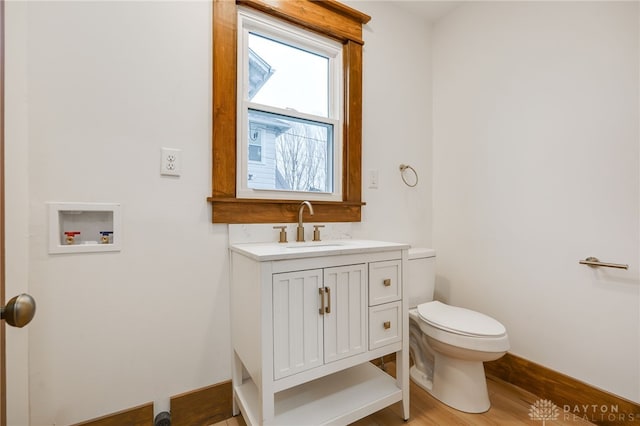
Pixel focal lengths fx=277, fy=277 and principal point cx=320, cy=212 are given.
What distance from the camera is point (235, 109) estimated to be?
140cm

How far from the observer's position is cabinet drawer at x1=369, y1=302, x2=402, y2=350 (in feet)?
4.19

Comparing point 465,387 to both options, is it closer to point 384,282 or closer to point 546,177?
point 384,282

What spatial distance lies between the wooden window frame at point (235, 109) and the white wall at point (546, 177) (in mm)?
784

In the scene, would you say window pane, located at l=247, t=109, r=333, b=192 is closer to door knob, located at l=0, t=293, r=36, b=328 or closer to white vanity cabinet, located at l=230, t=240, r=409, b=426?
white vanity cabinet, located at l=230, t=240, r=409, b=426

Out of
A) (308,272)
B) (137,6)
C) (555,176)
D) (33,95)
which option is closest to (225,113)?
(137,6)

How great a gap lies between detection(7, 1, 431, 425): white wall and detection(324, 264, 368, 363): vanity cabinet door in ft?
1.82

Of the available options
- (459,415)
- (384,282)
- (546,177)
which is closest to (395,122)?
(546,177)

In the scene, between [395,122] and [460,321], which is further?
[395,122]

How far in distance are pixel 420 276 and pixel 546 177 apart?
2.94 feet

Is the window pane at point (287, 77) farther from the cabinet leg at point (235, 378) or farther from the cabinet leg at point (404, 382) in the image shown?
the cabinet leg at point (404, 382)

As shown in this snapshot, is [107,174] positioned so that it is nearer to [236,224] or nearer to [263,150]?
[236,224]

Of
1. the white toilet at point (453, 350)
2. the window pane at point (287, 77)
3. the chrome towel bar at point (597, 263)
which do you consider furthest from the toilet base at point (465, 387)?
the window pane at point (287, 77)

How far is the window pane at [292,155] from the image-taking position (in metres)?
1.53

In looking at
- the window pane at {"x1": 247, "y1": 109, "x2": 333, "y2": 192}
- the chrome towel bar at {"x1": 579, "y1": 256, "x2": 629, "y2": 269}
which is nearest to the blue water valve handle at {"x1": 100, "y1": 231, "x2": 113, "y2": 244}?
the window pane at {"x1": 247, "y1": 109, "x2": 333, "y2": 192}
